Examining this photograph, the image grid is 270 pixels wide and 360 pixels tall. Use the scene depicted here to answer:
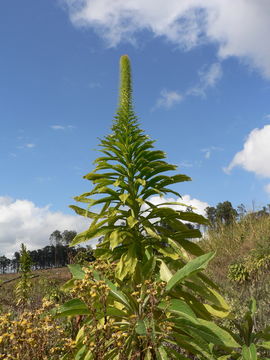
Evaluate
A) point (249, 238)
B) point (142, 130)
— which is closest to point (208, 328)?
point (142, 130)

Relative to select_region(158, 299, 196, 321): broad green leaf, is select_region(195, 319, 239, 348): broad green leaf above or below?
below

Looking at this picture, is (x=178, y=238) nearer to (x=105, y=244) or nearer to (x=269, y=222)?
(x=105, y=244)

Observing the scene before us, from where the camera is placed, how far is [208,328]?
2.64 m

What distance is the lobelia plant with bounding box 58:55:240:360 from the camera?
262cm

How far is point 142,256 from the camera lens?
3.55m

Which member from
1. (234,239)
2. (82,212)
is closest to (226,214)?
(234,239)

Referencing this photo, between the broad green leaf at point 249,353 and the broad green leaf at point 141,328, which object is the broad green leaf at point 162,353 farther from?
the broad green leaf at point 249,353

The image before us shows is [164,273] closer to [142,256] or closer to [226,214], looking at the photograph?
[142,256]

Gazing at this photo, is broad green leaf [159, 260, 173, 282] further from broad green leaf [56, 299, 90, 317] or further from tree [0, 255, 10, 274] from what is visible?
tree [0, 255, 10, 274]

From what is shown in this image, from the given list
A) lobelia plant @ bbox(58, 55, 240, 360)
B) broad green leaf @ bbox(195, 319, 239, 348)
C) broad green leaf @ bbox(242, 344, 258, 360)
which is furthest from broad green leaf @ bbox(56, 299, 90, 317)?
broad green leaf @ bbox(242, 344, 258, 360)

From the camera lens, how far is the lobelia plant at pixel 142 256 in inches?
103

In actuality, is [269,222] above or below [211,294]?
above

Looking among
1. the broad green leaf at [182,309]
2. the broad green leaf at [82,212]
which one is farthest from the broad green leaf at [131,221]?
the broad green leaf at [182,309]

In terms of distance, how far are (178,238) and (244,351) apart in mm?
1238
